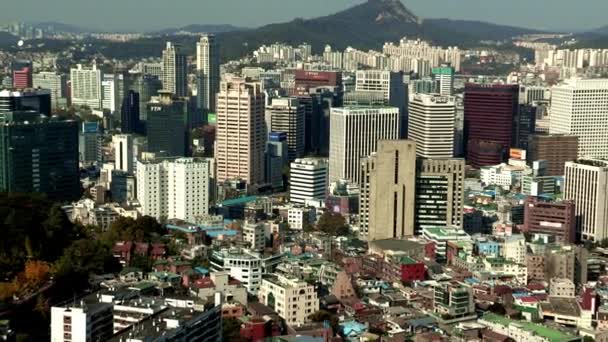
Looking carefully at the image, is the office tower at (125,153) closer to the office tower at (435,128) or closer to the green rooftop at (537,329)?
the office tower at (435,128)

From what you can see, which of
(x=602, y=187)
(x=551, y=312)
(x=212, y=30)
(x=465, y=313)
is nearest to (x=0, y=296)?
(x=465, y=313)

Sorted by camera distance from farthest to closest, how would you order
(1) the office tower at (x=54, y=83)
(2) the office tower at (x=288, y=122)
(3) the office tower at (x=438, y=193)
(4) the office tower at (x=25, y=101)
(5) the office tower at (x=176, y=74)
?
(1) the office tower at (x=54, y=83) < (5) the office tower at (x=176, y=74) < (2) the office tower at (x=288, y=122) < (4) the office tower at (x=25, y=101) < (3) the office tower at (x=438, y=193)

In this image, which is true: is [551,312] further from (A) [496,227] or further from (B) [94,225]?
(B) [94,225]

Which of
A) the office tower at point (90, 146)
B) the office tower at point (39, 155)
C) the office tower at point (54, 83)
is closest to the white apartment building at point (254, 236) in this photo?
the office tower at point (39, 155)

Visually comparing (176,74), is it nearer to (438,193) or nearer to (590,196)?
(438,193)

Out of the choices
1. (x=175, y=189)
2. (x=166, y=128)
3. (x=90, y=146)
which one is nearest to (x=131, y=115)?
(x=90, y=146)
